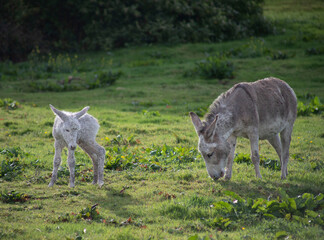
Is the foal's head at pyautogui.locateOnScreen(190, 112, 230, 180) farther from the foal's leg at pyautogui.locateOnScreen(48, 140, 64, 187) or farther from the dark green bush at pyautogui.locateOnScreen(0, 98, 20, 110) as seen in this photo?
the dark green bush at pyautogui.locateOnScreen(0, 98, 20, 110)

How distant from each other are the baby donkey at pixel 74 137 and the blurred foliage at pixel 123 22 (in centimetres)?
1944

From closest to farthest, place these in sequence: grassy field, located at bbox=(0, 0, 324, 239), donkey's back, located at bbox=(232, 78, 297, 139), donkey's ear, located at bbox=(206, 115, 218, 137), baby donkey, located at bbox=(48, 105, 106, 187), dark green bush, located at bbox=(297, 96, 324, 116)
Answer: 1. grassy field, located at bbox=(0, 0, 324, 239)
2. donkey's ear, located at bbox=(206, 115, 218, 137)
3. baby donkey, located at bbox=(48, 105, 106, 187)
4. donkey's back, located at bbox=(232, 78, 297, 139)
5. dark green bush, located at bbox=(297, 96, 324, 116)

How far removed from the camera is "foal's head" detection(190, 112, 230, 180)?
7.95m

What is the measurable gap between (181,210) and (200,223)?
1.95 ft

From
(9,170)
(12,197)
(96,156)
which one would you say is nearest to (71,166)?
(96,156)

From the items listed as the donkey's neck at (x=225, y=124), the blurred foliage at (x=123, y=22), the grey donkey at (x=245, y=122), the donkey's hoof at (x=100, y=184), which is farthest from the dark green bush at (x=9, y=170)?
the blurred foliage at (x=123, y=22)

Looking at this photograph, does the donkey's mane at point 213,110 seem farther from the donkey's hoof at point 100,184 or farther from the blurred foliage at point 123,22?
the blurred foliage at point 123,22

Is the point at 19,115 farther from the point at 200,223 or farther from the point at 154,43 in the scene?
the point at 154,43

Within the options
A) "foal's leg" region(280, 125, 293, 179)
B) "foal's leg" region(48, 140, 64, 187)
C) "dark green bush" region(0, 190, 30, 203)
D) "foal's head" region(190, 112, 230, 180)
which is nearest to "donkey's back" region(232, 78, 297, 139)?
"foal's leg" region(280, 125, 293, 179)

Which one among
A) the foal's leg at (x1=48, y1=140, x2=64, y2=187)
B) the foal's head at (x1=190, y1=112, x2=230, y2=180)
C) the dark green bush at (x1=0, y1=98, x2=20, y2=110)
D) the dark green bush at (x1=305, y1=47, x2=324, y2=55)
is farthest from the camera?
the dark green bush at (x1=305, y1=47, x2=324, y2=55)

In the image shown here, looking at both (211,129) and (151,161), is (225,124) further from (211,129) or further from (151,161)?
(151,161)

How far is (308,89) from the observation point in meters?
18.2

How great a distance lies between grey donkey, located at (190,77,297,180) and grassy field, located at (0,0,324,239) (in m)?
0.53

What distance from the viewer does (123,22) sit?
29203mm
